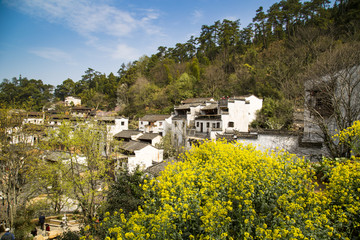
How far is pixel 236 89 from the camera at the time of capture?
36.8 meters

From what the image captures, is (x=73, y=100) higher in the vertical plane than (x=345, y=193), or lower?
higher

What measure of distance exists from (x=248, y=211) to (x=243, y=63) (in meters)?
38.7

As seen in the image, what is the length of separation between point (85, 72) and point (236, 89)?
73.3 m

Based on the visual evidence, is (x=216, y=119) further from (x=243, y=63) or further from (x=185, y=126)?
(x=243, y=63)

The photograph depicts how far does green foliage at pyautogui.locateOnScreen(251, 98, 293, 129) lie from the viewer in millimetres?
24312

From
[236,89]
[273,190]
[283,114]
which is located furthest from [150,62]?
[273,190]

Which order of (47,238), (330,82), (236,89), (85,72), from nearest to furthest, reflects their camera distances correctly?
(330,82) → (47,238) → (236,89) → (85,72)

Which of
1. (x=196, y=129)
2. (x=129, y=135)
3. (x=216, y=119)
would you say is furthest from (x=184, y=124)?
(x=129, y=135)

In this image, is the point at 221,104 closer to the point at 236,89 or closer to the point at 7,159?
the point at 236,89

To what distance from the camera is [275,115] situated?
87.2ft

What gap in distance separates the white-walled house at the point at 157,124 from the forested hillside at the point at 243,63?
7460mm

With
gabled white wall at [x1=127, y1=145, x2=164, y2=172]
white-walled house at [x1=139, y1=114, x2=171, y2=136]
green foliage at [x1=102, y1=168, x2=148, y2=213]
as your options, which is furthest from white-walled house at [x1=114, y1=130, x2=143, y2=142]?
green foliage at [x1=102, y1=168, x2=148, y2=213]

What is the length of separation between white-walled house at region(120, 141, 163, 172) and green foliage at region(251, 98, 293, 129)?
46.1ft

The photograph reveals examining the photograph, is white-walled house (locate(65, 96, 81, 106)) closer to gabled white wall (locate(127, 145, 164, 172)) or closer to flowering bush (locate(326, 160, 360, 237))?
gabled white wall (locate(127, 145, 164, 172))
